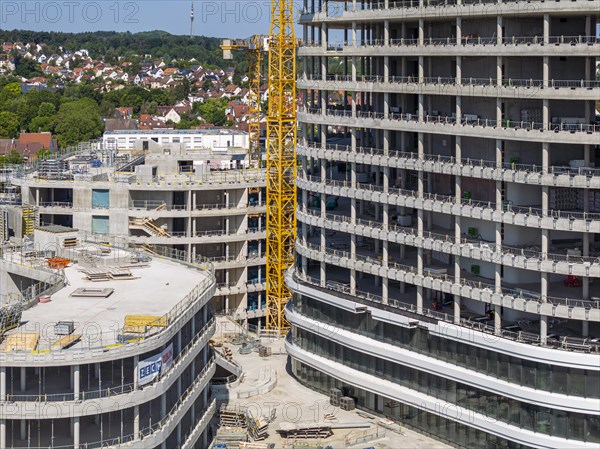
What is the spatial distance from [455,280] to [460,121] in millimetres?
12406

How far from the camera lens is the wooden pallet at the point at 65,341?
74.8 m

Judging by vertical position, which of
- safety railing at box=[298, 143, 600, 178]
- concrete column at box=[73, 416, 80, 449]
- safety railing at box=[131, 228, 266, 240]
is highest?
safety railing at box=[298, 143, 600, 178]

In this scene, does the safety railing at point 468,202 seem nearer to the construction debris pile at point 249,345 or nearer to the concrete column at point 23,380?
the construction debris pile at point 249,345

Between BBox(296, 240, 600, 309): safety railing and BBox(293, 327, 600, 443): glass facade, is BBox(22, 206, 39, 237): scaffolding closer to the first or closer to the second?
BBox(296, 240, 600, 309): safety railing

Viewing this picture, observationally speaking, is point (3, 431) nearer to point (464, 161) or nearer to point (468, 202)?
point (468, 202)

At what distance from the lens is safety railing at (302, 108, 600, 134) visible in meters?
87.6

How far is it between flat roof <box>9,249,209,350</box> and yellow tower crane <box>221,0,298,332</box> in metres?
34.1

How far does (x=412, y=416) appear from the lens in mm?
98000

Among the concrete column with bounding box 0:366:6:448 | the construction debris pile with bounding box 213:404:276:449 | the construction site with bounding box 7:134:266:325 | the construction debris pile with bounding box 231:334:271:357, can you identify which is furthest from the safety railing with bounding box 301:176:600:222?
the concrete column with bounding box 0:366:6:448

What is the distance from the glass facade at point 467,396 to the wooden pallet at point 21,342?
33.5 meters

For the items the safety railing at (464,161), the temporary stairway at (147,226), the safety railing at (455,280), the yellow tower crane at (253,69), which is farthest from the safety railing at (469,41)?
the yellow tower crane at (253,69)

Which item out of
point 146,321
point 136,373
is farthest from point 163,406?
point 146,321

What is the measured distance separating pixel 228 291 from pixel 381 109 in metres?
→ 40.5

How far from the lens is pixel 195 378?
298 feet
